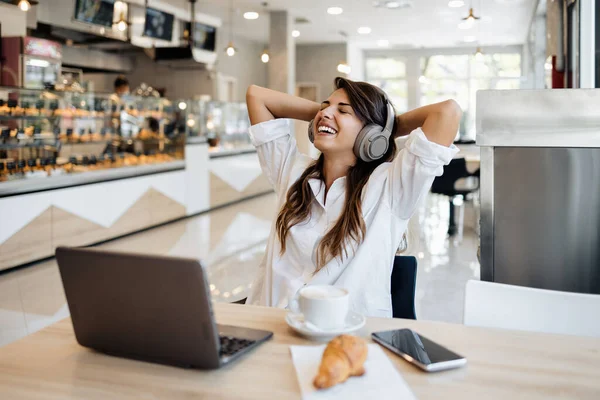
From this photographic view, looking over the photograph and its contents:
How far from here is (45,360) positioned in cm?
110

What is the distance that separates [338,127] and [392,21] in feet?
35.4

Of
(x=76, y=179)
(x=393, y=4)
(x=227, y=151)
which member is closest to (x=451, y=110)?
(x=76, y=179)

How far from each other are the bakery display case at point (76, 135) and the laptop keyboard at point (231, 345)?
415cm

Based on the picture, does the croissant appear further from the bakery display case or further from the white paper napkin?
the bakery display case

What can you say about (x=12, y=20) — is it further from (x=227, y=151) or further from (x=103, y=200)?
(x=227, y=151)

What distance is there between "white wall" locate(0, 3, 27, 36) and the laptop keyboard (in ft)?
21.6

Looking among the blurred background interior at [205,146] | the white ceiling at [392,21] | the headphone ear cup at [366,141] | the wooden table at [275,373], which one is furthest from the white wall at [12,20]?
the wooden table at [275,373]

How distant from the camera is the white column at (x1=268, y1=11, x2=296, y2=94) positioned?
1091 centimetres

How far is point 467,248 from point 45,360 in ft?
17.3

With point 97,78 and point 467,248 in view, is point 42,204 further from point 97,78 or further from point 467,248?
point 97,78

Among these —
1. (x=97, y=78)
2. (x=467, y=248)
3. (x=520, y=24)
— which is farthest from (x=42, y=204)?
(x=520, y=24)

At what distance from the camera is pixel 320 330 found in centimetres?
116

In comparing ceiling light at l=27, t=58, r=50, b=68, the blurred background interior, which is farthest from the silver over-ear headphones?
ceiling light at l=27, t=58, r=50, b=68

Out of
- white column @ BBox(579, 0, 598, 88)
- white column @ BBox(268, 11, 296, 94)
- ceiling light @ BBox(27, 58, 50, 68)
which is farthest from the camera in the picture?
white column @ BBox(268, 11, 296, 94)
